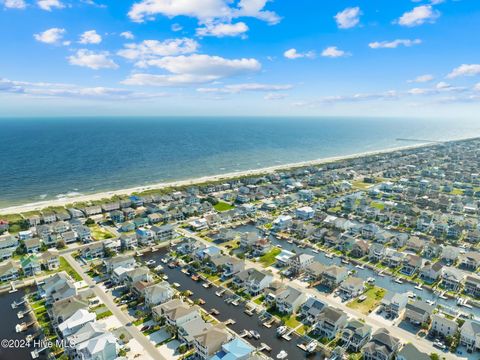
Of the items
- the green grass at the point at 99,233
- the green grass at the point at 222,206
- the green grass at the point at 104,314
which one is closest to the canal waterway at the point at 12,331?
the green grass at the point at 104,314

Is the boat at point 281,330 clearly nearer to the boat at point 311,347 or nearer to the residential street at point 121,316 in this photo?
the boat at point 311,347

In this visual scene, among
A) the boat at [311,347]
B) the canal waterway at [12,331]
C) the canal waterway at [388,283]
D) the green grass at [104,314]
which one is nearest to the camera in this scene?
the canal waterway at [12,331]

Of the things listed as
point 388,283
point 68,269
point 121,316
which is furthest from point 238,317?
point 68,269

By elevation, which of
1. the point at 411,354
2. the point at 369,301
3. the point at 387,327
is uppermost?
the point at 411,354

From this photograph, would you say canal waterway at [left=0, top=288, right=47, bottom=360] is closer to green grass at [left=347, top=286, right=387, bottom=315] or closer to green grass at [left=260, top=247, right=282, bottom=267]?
green grass at [left=260, top=247, right=282, bottom=267]

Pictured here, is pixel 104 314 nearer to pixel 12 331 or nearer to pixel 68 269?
pixel 12 331

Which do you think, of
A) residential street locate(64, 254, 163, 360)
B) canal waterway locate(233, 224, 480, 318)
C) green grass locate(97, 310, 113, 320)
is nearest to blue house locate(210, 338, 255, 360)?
residential street locate(64, 254, 163, 360)
